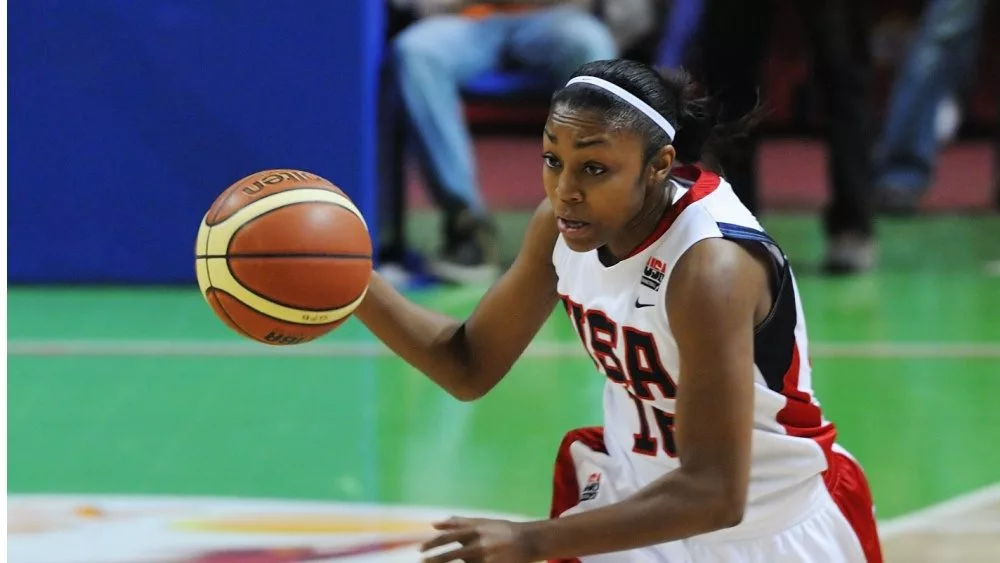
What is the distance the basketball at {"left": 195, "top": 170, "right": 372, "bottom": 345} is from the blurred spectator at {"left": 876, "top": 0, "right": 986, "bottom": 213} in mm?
7046

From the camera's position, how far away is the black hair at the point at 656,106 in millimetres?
2377

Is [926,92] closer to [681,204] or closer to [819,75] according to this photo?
[819,75]

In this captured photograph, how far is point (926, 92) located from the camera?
9219 mm

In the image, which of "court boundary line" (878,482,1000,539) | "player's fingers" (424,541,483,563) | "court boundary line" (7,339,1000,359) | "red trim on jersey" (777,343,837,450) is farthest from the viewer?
"court boundary line" (7,339,1000,359)

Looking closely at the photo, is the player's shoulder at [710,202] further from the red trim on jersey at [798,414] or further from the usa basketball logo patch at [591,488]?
the usa basketball logo patch at [591,488]

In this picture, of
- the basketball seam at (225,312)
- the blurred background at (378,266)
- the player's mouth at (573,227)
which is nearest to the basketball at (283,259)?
the basketball seam at (225,312)

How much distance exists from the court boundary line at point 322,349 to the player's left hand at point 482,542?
10.5ft

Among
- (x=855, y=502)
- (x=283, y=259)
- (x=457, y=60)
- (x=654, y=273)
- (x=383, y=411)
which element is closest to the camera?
(x=654, y=273)

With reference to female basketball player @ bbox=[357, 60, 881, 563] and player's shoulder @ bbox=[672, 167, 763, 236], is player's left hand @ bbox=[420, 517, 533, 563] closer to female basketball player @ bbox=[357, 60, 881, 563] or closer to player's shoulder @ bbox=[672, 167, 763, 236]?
female basketball player @ bbox=[357, 60, 881, 563]

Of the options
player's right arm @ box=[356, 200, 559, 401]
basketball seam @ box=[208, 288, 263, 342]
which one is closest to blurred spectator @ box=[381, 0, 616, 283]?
player's right arm @ box=[356, 200, 559, 401]

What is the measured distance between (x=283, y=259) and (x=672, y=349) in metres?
0.68

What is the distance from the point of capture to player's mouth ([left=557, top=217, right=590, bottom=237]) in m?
2.42

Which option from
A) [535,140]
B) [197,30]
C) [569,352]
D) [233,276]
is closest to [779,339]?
[233,276]

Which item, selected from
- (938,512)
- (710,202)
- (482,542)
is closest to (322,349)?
(938,512)
